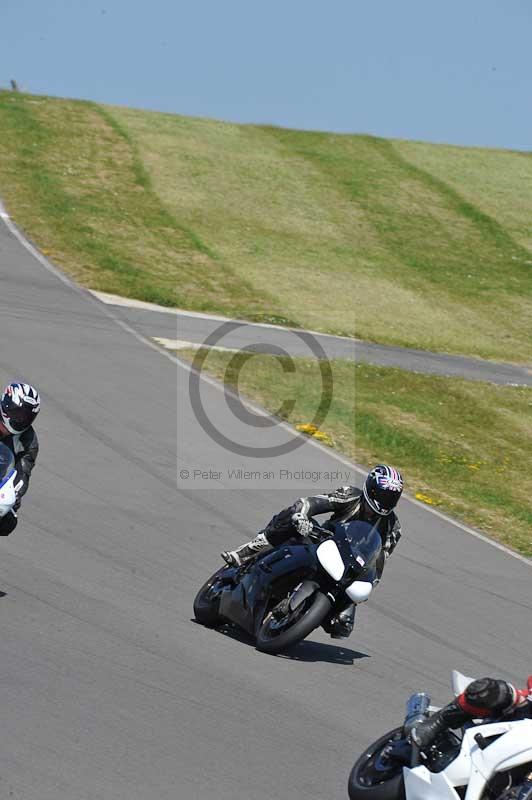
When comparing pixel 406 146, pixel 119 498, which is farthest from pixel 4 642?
pixel 406 146

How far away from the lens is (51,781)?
5.89 metres

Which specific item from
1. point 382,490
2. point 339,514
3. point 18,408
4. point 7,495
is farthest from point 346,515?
point 18,408

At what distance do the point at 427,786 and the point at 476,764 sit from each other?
27cm

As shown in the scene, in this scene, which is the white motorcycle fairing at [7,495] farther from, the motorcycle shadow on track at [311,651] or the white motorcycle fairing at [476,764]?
the white motorcycle fairing at [476,764]

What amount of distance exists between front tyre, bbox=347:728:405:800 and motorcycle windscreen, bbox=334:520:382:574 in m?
2.43

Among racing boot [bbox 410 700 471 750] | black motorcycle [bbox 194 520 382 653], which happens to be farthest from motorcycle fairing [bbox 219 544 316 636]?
racing boot [bbox 410 700 471 750]

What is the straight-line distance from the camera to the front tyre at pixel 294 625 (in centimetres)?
865

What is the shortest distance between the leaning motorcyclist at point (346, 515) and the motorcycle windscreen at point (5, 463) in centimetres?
195

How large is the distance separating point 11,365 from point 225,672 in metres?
10.5

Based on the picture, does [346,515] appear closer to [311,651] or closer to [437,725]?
[311,651]

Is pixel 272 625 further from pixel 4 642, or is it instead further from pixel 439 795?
pixel 439 795

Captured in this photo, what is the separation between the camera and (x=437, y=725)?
599cm

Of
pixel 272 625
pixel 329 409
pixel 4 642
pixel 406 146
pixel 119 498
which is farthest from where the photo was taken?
pixel 406 146

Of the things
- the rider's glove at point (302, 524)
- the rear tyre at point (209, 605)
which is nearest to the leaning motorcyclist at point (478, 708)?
the rider's glove at point (302, 524)
